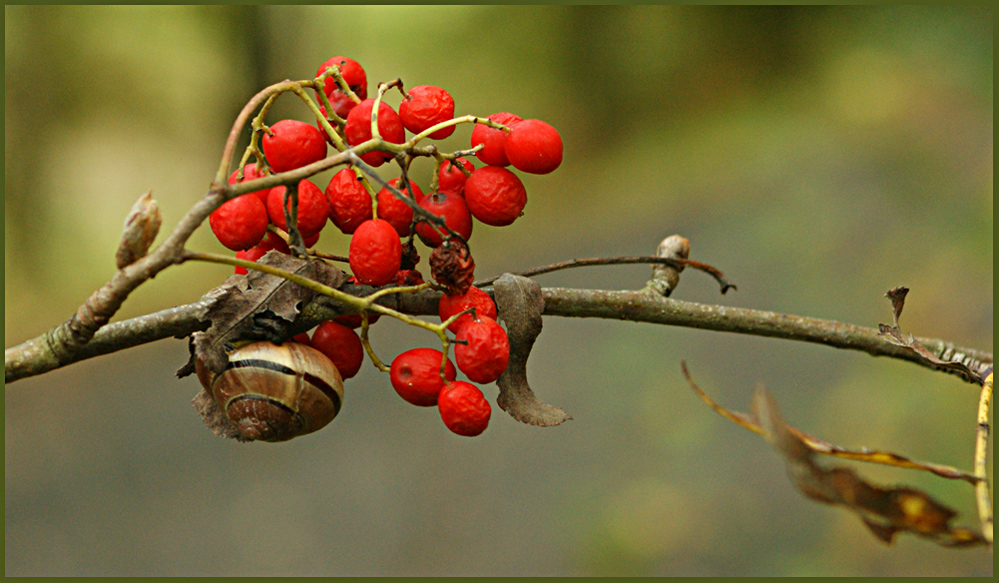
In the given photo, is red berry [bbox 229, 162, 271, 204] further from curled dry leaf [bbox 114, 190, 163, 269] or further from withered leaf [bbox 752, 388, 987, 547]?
withered leaf [bbox 752, 388, 987, 547]

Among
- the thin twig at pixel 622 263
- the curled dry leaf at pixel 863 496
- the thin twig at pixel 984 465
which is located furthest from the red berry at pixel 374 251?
the thin twig at pixel 984 465

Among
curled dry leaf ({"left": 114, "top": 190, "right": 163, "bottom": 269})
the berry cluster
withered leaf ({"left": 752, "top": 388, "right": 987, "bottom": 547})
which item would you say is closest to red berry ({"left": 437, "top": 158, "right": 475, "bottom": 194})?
the berry cluster

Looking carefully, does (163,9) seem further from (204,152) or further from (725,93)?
(725,93)

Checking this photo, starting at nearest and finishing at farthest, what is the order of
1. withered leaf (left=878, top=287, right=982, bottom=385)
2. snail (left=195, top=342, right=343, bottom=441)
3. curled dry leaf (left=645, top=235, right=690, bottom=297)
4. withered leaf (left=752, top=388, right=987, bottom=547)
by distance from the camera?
withered leaf (left=752, top=388, right=987, bottom=547)
snail (left=195, top=342, right=343, bottom=441)
withered leaf (left=878, top=287, right=982, bottom=385)
curled dry leaf (left=645, top=235, right=690, bottom=297)

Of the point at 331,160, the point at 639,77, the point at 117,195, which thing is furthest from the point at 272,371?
the point at 639,77

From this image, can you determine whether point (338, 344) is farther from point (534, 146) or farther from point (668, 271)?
point (668, 271)

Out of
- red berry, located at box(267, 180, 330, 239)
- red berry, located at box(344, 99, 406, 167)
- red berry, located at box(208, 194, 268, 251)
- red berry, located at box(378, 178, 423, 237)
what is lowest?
red berry, located at box(208, 194, 268, 251)
